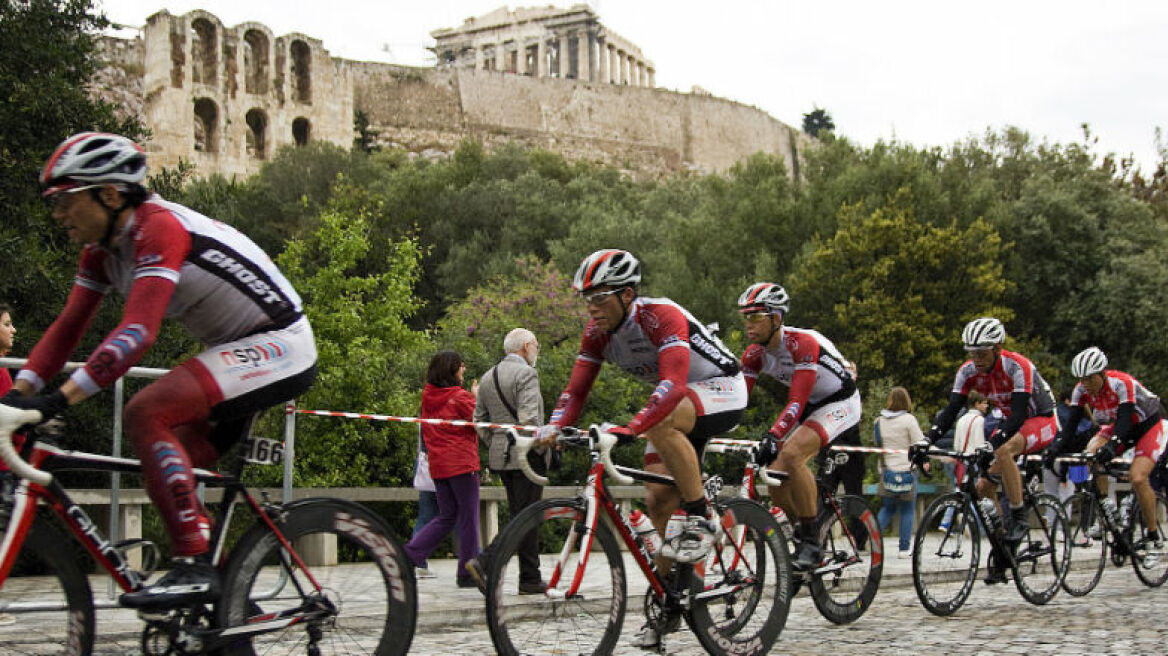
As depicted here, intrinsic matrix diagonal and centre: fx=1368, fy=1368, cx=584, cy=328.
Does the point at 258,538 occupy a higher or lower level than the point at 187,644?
higher

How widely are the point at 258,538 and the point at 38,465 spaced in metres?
0.81

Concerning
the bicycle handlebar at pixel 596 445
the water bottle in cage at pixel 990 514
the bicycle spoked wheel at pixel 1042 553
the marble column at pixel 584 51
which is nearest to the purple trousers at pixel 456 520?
the water bottle in cage at pixel 990 514

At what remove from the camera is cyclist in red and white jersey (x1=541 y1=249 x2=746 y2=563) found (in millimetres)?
6492

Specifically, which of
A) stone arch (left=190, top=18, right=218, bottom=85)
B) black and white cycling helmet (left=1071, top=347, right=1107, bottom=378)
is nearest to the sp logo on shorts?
black and white cycling helmet (left=1071, top=347, right=1107, bottom=378)

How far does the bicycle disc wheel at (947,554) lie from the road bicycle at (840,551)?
38 centimetres

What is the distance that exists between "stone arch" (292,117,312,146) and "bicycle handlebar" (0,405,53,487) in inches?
3216

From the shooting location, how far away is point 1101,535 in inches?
457

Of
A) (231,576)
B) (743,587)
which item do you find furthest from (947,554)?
(231,576)

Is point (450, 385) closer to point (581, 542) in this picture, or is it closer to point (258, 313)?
point (581, 542)

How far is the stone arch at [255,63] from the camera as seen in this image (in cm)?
8194

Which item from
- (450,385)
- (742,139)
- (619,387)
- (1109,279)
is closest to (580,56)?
(742,139)

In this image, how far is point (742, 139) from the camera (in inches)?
4469

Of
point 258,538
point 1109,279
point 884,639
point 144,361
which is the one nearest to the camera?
point 258,538

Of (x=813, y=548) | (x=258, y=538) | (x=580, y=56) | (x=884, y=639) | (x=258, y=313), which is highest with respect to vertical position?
(x=580, y=56)
